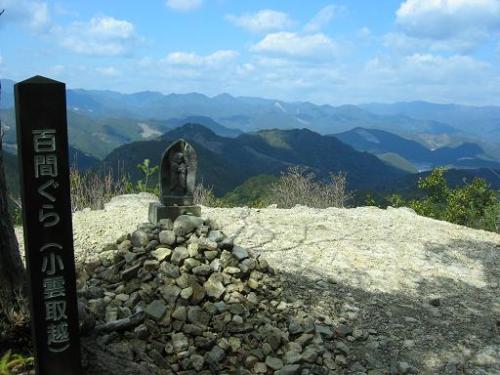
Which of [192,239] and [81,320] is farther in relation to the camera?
[192,239]

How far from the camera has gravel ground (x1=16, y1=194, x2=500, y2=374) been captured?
20.0ft

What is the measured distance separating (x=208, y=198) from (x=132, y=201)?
4511 millimetres

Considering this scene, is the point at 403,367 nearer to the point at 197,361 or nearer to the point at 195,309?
the point at 197,361

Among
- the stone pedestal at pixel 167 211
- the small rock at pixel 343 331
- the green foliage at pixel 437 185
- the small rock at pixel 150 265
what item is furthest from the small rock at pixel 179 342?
the green foliage at pixel 437 185

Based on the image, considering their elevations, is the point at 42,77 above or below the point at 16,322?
above

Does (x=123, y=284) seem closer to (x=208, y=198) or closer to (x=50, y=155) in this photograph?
(x=50, y=155)

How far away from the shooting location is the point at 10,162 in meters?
59.6

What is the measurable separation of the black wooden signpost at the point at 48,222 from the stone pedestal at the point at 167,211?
3770mm

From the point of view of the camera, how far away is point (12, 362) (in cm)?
371

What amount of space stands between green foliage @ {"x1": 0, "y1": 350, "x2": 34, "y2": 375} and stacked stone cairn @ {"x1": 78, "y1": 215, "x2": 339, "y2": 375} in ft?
2.96

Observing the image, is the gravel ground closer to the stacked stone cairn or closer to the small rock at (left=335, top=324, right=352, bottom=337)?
the small rock at (left=335, top=324, right=352, bottom=337)

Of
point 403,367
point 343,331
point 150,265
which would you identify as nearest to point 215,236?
point 150,265

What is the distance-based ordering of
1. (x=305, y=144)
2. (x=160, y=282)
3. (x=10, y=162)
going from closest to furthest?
(x=160, y=282) < (x=10, y=162) < (x=305, y=144)

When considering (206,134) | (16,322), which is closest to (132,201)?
(16,322)
